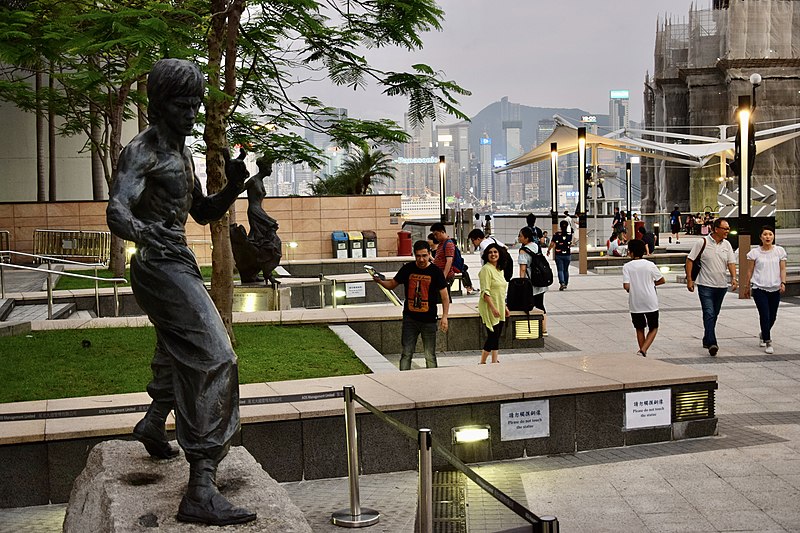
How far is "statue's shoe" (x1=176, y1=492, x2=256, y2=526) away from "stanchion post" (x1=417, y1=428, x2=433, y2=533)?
0.82 meters

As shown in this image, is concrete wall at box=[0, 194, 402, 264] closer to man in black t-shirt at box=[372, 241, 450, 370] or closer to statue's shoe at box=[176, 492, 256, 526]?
man in black t-shirt at box=[372, 241, 450, 370]

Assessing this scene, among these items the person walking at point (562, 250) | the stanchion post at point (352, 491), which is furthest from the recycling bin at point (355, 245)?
the stanchion post at point (352, 491)

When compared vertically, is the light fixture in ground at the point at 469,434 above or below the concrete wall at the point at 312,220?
below

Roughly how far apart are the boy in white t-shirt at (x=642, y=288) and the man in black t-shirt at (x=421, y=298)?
8.64ft

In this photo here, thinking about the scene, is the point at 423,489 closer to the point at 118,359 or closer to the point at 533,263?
the point at 118,359

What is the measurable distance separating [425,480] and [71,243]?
26598 mm

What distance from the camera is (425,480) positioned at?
4.74m

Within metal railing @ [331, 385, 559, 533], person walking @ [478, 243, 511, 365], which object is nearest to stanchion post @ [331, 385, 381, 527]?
metal railing @ [331, 385, 559, 533]

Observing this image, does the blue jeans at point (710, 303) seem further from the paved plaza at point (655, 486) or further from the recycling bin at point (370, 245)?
the recycling bin at point (370, 245)

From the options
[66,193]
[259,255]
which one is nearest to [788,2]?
[66,193]

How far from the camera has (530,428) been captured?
836 cm

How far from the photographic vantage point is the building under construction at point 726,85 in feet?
184

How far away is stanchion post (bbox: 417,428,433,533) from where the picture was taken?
15.5ft

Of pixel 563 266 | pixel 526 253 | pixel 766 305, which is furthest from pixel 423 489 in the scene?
pixel 563 266
